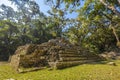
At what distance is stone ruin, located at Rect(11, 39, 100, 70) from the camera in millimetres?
15291

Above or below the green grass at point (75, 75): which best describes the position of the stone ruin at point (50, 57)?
above

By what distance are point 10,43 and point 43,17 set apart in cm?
1210

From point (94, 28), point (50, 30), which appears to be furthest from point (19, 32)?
point (94, 28)

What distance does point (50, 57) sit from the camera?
16781mm

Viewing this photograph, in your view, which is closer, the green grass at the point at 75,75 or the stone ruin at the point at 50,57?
the green grass at the point at 75,75

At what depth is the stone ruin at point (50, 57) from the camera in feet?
50.2

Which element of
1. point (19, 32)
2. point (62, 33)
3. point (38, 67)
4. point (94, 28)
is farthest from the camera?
point (62, 33)

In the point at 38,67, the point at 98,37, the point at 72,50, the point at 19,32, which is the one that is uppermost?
the point at 19,32

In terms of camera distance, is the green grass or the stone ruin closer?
the green grass

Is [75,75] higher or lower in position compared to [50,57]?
lower

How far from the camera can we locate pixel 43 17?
47.4m

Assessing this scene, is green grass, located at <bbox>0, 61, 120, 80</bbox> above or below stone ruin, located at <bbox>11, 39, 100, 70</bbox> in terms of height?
below

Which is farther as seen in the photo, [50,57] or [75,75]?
[50,57]

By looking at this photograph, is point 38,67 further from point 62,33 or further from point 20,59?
point 62,33
